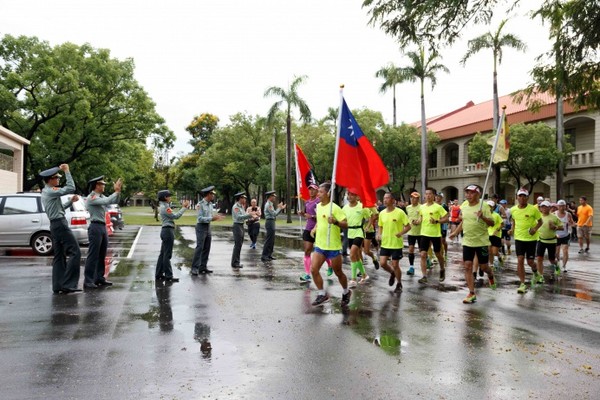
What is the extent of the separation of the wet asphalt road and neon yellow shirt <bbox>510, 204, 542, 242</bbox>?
1.01 m

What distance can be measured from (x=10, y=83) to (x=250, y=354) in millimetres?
31134

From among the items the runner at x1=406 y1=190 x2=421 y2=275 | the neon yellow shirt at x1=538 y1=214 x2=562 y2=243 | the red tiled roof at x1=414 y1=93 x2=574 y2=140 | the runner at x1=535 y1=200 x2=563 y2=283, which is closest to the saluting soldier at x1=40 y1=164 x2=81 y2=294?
the runner at x1=406 y1=190 x2=421 y2=275

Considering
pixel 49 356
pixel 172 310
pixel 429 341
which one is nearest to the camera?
pixel 49 356

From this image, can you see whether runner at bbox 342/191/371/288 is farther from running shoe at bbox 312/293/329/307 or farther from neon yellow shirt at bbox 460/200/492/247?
neon yellow shirt at bbox 460/200/492/247

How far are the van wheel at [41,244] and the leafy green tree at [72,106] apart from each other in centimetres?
1967

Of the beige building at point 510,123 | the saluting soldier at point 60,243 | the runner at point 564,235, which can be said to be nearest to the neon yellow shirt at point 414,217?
the runner at point 564,235

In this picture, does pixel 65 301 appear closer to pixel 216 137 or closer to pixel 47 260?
pixel 47 260

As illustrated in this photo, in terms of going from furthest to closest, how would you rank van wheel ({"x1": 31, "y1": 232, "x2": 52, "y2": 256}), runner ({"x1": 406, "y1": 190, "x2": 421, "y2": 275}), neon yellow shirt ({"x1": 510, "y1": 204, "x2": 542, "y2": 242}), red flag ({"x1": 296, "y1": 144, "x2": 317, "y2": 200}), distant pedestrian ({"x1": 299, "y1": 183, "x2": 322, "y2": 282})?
van wheel ({"x1": 31, "y1": 232, "x2": 52, "y2": 256}) → red flag ({"x1": 296, "y1": 144, "x2": 317, "y2": 200}) → runner ({"x1": 406, "y1": 190, "x2": 421, "y2": 275}) → distant pedestrian ({"x1": 299, "y1": 183, "x2": 322, "y2": 282}) → neon yellow shirt ({"x1": 510, "y1": 204, "x2": 542, "y2": 242})

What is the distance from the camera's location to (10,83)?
102ft

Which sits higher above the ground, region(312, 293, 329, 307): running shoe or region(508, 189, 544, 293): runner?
region(508, 189, 544, 293): runner

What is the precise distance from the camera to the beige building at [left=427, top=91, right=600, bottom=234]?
32031mm

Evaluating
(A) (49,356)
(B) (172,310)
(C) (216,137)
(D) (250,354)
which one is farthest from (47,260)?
(C) (216,137)

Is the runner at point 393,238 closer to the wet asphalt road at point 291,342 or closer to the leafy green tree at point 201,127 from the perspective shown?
the wet asphalt road at point 291,342

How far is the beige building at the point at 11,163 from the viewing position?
25.7m
